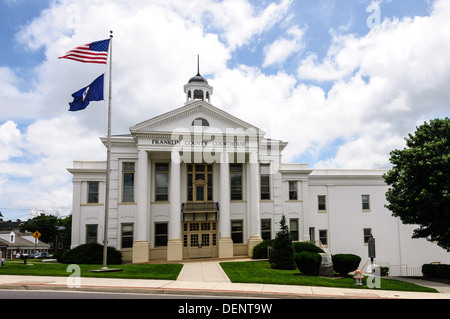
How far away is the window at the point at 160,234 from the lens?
29344mm

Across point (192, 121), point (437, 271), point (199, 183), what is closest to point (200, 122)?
point (192, 121)

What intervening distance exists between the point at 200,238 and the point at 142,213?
17.7ft

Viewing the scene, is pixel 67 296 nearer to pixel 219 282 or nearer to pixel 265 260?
pixel 219 282

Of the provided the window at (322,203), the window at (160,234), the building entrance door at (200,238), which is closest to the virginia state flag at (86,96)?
the window at (160,234)

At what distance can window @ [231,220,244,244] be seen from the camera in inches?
1196

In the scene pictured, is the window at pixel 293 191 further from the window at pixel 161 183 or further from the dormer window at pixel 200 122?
the window at pixel 161 183

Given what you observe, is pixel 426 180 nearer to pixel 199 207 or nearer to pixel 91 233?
pixel 199 207

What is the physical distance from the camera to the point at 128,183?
96.7 ft

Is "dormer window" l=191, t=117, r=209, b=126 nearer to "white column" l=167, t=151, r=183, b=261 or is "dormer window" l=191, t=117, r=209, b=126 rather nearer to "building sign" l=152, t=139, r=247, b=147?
"building sign" l=152, t=139, r=247, b=147

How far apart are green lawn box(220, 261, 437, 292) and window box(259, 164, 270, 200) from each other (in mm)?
9817

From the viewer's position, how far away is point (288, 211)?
31.6 metres

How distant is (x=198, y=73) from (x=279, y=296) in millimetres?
27478

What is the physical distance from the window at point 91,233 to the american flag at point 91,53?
591 inches

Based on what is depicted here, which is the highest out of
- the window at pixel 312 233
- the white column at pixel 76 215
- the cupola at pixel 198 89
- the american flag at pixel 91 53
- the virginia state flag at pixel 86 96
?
the cupola at pixel 198 89
